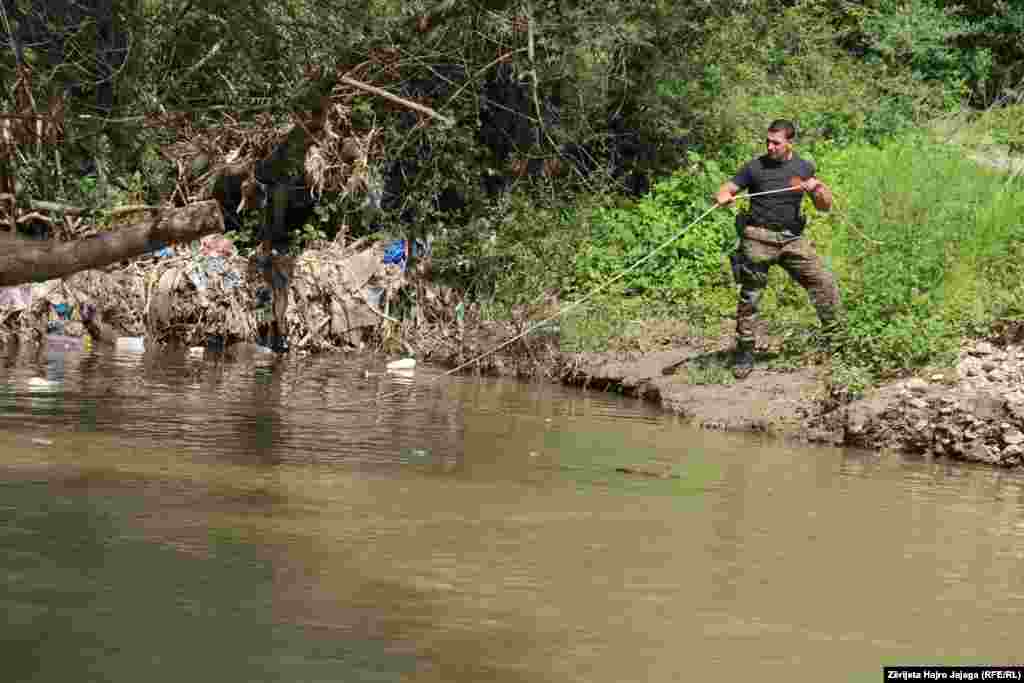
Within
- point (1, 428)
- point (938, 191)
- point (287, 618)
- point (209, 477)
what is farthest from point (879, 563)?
point (938, 191)

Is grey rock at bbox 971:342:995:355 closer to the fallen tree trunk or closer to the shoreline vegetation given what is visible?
the shoreline vegetation

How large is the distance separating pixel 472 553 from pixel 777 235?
669 centimetres

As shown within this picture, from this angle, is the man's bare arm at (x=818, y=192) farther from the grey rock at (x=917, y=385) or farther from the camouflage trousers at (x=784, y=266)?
the grey rock at (x=917, y=385)

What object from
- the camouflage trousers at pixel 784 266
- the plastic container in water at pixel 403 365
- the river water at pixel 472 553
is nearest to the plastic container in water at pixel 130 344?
the plastic container in water at pixel 403 365

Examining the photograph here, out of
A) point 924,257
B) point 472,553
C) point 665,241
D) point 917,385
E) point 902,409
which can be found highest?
point 665,241

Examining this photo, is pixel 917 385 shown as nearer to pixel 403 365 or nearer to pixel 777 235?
pixel 777 235

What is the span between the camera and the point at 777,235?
12.6 metres

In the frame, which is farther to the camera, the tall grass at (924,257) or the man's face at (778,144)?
the man's face at (778,144)

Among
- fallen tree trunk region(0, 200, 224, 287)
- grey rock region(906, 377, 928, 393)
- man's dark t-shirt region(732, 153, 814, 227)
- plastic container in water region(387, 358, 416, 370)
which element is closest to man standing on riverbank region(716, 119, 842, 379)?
man's dark t-shirt region(732, 153, 814, 227)

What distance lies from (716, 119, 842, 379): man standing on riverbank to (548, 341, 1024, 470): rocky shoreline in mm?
542

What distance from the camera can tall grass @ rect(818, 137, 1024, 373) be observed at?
468 inches

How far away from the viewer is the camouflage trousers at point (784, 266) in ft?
41.2

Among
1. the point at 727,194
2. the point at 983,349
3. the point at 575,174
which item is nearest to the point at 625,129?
the point at 575,174

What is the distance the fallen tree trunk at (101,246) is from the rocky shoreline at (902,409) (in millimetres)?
5010
